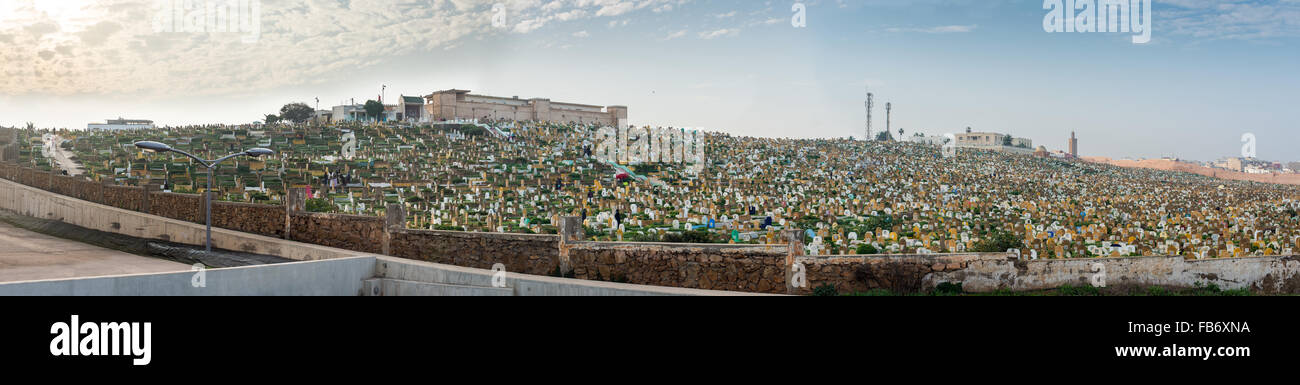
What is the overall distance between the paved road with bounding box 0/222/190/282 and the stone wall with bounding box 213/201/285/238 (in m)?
1.94

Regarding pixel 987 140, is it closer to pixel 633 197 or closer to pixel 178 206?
pixel 633 197

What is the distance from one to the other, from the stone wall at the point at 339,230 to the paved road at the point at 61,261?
2.22m

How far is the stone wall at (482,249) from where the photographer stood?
12.3m

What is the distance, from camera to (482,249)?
12.9 meters

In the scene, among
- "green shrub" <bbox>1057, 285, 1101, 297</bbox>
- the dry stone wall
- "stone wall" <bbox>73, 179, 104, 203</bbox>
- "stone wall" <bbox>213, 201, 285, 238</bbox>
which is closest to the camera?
"green shrub" <bbox>1057, 285, 1101, 297</bbox>

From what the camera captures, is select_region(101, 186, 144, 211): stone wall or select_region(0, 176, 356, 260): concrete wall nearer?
select_region(0, 176, 356, 260): concrete wall

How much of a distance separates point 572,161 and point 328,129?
18.3 m

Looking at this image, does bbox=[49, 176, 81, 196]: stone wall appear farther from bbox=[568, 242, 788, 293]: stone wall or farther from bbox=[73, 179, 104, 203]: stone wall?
bbox=[568, 242, 788, 293]: stone wall

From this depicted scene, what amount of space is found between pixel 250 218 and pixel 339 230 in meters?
3.61

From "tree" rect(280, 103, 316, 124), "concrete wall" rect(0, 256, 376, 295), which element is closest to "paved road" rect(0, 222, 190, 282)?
"concrete wall" rect(0, 256, 376, 295)

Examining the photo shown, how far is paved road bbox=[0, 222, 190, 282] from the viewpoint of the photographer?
13.2m
